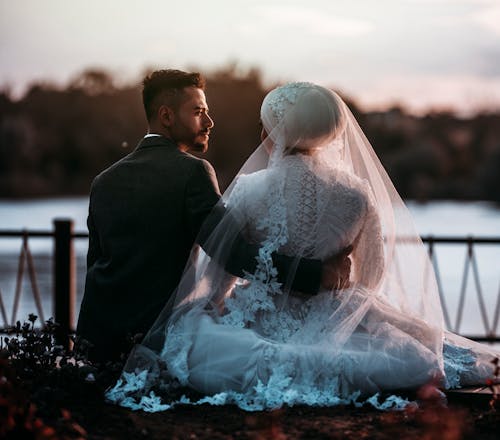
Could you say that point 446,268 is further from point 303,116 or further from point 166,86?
point 303,116

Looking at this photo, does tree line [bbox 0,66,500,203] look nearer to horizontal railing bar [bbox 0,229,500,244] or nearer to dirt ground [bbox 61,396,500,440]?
horizontal railing bar [bbox 0,229,500,244]

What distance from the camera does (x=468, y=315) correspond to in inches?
460

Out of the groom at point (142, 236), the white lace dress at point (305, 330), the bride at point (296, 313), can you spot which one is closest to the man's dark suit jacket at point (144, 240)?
the groom at point (142, 236)

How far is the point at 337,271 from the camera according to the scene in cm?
365

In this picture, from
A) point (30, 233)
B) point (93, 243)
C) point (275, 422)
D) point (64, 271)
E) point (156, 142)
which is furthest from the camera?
point (30, 233)

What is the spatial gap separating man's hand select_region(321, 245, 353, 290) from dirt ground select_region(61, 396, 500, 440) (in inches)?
22.8

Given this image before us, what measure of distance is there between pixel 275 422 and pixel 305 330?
2.14ft

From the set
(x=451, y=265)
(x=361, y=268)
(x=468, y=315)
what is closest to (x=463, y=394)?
(x=361, y=268)

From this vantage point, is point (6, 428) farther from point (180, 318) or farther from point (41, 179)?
point (41, 179)

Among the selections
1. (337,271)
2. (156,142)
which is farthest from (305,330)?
(156,142)

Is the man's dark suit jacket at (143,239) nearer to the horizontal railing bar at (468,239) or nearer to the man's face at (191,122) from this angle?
the man's face at (191,122)

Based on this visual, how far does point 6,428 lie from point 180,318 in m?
1.19

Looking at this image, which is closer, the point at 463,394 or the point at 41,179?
the point at 463,394

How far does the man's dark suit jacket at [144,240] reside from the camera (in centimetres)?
381
